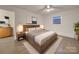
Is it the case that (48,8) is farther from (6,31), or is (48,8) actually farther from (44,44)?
(6,31)

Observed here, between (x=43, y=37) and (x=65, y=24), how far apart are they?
28.1 inches

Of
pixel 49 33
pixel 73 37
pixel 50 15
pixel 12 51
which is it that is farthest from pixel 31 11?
pixel 73 37

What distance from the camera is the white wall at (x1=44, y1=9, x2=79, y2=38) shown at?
96.9 inches

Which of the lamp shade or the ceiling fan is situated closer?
the ceiling fan

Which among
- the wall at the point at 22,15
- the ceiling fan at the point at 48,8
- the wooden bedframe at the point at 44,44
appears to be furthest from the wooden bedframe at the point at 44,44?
the ceiling fan at the point at 48,8

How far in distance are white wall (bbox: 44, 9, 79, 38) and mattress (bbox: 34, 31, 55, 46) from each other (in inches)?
5.5

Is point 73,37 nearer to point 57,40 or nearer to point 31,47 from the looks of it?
point 57,40

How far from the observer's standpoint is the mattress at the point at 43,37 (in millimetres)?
2287

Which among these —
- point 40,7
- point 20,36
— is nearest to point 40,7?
point 40,7

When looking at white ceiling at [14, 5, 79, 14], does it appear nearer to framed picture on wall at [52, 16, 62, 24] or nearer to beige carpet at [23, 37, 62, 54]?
framed picture on wall at [52, 16, 62, 24]

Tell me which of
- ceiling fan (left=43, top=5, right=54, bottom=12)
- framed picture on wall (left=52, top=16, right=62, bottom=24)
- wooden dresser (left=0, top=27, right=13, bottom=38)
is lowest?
wooden dresser (left=0, top=27, right=13, bottom=38)

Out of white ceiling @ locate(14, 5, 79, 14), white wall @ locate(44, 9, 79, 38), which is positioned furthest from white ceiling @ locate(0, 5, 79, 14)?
white wall @ locate(44, 9, 79, 38)

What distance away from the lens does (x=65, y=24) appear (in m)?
2.55

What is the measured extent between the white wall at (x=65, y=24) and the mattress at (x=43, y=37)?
141 millimetres
